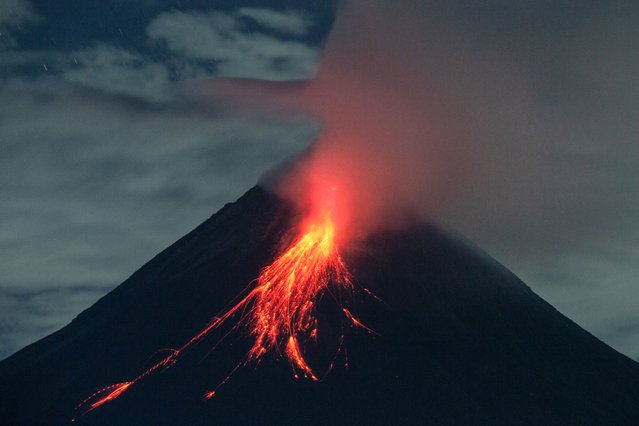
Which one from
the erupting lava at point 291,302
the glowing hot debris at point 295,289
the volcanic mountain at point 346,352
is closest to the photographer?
the volcanic mountain at point 346,352

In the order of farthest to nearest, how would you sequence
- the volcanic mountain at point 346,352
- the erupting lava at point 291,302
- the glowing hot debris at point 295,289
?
the glowing hot debris at point 295,289 < the erupting lava at point 291,302 < the volcanic mountain at point 346,352

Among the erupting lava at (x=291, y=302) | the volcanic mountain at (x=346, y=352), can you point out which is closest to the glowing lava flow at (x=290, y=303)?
the erupting lava at (x=291, y=302)

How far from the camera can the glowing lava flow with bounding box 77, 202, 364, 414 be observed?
55.3 metres

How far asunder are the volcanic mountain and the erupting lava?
734 mm

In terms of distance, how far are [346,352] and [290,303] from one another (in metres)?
7.73

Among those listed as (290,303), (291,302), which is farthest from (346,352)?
(291,302)

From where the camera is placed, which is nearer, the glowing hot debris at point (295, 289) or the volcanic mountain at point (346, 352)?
the volcanic mountain at point (346, 352)

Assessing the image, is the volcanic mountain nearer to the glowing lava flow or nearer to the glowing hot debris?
the glowing lava flow

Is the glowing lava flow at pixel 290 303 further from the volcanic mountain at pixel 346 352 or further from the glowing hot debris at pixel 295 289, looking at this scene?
the volcanic mountain at pixel 346 352

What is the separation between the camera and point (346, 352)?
5456 centimetres

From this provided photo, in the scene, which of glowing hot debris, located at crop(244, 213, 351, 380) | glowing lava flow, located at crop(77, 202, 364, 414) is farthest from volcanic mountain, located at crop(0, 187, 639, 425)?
glowing hot debris, located at crop(244, 213, 351, 380)

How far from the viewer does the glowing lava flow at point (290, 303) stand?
182 ft

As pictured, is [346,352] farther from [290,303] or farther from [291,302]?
[291,302]

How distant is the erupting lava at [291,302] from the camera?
5531cm
